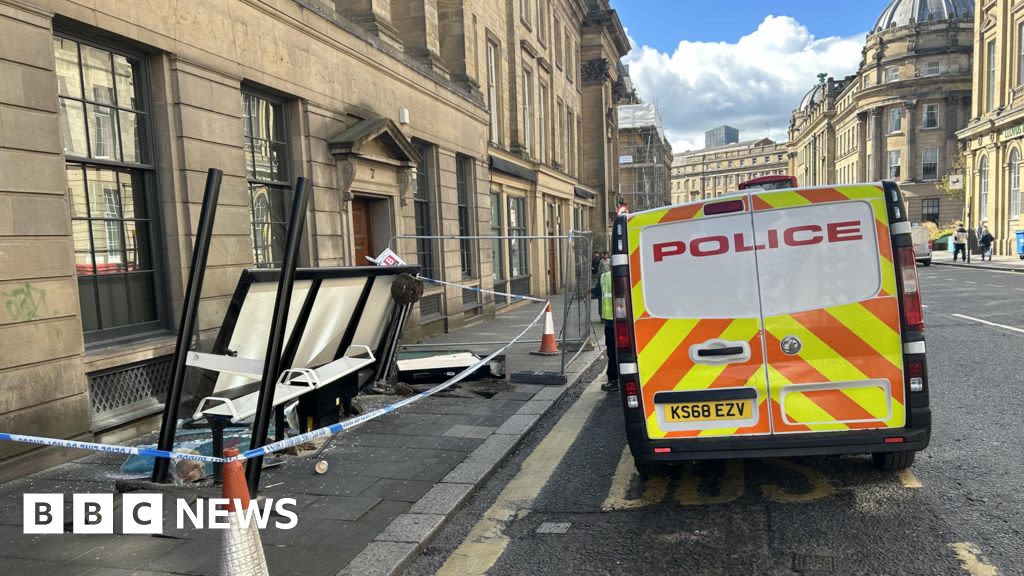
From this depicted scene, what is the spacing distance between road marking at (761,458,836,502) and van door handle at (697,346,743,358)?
3.34ft

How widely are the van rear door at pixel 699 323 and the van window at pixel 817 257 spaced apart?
12cm

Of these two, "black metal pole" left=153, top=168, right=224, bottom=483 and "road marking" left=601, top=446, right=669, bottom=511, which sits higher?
"black metal pole" left=153, top=168, right=224, bottom=483

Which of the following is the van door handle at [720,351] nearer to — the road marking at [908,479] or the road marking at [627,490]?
the road marking at [627,490]

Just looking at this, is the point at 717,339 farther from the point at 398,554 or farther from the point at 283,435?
the point at 283,435

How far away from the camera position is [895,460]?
4.60 meters

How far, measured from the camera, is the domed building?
2613 inches

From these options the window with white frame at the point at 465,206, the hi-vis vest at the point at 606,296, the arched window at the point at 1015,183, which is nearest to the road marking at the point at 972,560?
the hi-vis vest at the point at 606,296

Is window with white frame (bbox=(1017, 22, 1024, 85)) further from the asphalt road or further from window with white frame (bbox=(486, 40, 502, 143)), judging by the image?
the asphalt road

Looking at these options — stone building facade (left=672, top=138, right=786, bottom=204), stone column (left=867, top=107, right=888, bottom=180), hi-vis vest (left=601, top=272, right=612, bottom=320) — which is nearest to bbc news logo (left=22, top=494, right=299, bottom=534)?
hi-vis vest (left=601, top=272, right=612, bottom=320)

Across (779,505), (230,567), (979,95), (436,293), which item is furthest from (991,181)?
(230,567)

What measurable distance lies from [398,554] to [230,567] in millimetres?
927

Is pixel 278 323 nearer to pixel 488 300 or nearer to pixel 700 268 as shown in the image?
pixel 700 268

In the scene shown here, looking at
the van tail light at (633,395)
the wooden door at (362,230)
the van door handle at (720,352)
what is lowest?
the van tail light at (633,395)

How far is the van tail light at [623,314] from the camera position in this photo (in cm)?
438
